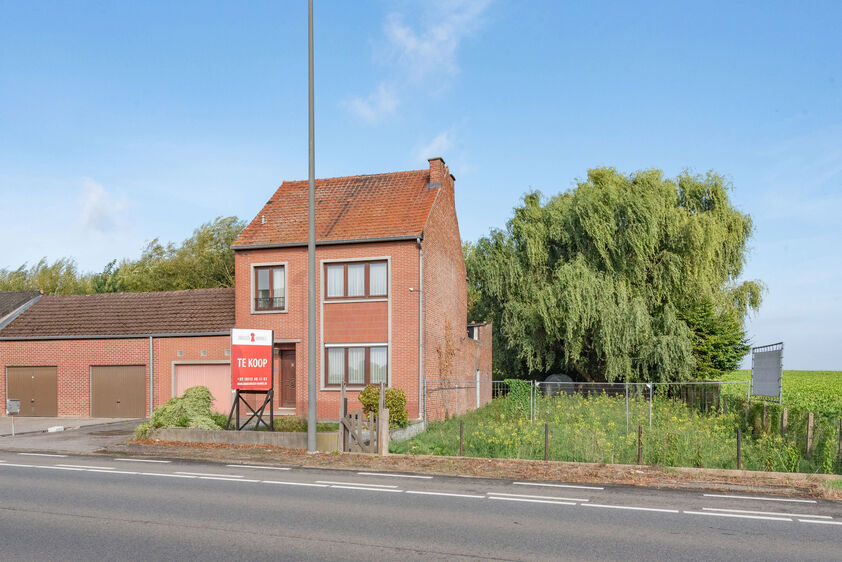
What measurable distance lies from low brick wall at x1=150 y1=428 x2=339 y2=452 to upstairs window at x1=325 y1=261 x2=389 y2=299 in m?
7.08

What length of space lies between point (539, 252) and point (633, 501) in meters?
24.3

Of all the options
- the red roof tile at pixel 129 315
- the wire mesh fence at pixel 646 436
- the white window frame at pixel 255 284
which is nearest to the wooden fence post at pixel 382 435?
the wire mesh fence at pixel 646 436

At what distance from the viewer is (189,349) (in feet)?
84.5

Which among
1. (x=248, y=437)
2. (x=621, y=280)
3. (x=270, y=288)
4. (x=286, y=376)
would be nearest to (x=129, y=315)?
(x=270, y=288)

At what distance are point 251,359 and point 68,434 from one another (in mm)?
7240

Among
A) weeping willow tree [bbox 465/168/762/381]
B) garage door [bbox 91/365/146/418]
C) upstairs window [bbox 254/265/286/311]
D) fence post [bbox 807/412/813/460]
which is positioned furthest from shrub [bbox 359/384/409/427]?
weeping willow tree [bbox 465/168/762/381]

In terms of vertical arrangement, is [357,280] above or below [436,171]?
below

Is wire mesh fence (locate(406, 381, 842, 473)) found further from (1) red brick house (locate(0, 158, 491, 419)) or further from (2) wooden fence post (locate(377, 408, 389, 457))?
(1) red brick house (locate(0, 158, 491, 419))

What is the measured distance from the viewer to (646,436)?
16.2 m

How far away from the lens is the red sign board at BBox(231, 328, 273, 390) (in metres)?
18.1

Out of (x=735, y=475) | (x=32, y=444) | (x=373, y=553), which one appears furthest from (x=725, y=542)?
(x=32, y=444)

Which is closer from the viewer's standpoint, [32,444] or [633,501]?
[633,501]

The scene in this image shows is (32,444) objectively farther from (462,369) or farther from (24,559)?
(462,369)

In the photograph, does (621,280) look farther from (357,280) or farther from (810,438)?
(810,438)
